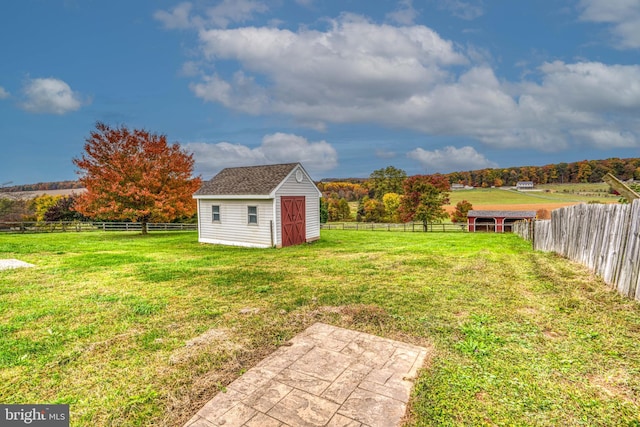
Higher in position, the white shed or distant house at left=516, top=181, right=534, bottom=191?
distant house at left=516, top=181, right=534, bottom=191

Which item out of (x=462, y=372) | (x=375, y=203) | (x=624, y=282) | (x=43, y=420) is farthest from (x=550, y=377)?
(x=375, y=203)

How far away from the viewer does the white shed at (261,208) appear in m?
13.7

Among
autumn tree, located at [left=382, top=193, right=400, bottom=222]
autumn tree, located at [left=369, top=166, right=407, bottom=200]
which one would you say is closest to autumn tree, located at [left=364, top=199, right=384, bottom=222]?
autumn tree, located at [left=382, top=193, right=400, bottom=222]

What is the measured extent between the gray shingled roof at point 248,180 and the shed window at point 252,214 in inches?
30.8

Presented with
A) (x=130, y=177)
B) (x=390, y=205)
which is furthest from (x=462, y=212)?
(x=130, y=177)

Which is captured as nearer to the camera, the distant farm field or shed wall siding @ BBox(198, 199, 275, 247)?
shed wall siding @ BBox(198, 199, 275, 247)

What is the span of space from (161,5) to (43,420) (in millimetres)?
19170

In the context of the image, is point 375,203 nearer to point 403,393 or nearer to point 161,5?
point 161,5

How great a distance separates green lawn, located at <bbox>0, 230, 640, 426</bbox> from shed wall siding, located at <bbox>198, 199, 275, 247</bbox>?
18.9 ft

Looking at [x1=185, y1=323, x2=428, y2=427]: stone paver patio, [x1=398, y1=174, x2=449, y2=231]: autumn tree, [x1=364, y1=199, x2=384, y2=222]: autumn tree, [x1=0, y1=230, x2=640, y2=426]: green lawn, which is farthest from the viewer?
[x1=364, y1=199, x2=384, y2=222]: autumn tree

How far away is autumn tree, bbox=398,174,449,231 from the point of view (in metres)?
32.6

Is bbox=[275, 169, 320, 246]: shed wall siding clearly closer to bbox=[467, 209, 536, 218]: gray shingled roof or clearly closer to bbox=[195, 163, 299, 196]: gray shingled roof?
bbox=[195, 163, 299, 196]: gray shingled roof

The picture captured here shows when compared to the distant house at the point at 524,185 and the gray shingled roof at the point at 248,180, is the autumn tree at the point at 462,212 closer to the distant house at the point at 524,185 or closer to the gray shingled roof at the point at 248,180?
the distant house at the point at 524,185

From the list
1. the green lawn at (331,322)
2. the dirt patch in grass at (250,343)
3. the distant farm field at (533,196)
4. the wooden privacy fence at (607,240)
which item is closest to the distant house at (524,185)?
the distant farm field at (533,196)
